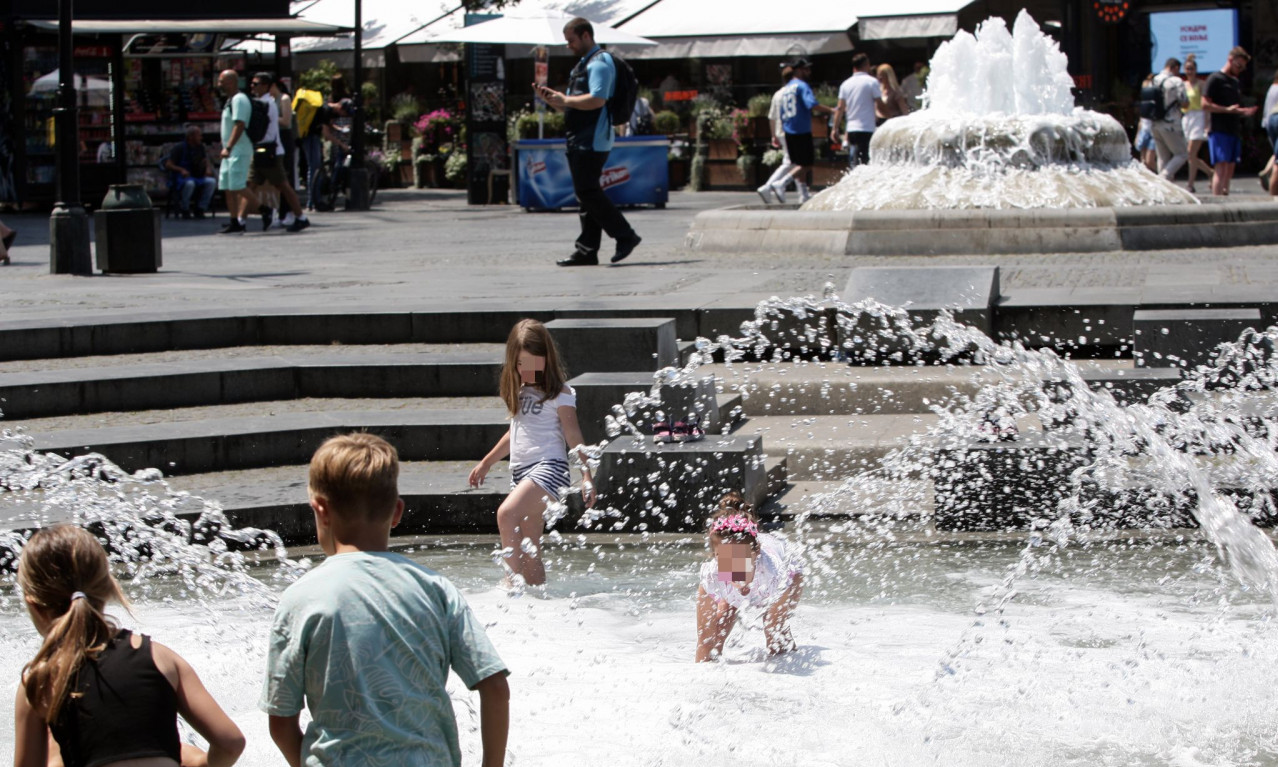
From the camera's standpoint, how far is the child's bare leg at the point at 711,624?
5.49 metres

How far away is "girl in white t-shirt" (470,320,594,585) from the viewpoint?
6410 millimetres

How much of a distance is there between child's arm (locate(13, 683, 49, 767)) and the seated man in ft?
67.7

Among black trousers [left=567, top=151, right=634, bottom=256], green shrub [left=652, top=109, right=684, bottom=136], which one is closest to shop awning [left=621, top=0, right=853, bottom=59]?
green shrub [left=652, top=109, right=684, bottom=136]

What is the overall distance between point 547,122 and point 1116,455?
19.7 meters

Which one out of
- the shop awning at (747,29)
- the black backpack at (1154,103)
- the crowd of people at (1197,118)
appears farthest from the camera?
the shop awning at (747,29)

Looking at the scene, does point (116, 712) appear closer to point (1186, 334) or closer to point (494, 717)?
point (494, 717)

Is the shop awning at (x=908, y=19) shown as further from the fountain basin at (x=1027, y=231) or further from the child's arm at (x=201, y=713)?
the child's arm at (x=201, y=713)

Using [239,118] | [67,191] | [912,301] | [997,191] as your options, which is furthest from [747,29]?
[912,301]

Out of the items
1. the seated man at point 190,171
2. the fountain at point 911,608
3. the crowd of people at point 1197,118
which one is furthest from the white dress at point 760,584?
the seated man at point 190,171

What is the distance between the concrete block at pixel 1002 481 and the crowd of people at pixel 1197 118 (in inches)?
499

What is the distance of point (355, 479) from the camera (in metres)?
3.11

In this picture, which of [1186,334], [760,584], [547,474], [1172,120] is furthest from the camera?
[1172,120]

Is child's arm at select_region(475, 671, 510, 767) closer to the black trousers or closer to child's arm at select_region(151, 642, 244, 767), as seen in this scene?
child's arm at select_region(151, 642, 244, 767)

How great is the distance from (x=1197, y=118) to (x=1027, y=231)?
858 centimetres
